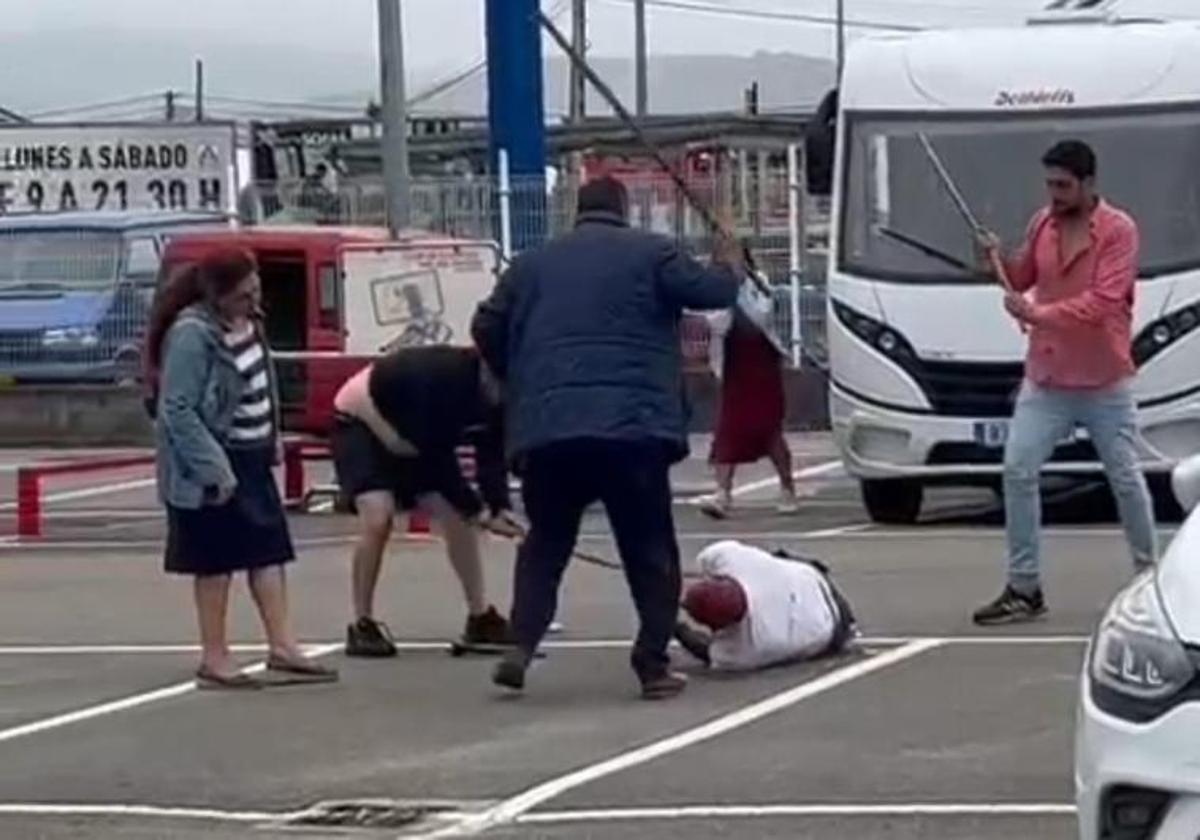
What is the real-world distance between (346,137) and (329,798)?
41792 millimetres

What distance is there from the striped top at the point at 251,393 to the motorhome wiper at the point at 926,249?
279 inches

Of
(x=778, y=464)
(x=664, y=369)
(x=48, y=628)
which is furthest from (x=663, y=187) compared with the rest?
(x=664, y=369)

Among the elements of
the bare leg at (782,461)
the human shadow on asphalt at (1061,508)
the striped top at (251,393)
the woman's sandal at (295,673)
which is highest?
the striped top at (251,393)

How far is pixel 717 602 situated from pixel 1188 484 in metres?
4.71

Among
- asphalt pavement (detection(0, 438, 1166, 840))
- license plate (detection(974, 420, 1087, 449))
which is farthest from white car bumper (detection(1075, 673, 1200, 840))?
license plate (detection(974, 420, 1087, 449))

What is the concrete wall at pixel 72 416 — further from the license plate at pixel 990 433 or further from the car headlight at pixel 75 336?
the license plate at pixel 990 433

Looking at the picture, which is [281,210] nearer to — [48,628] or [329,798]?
[48,628]

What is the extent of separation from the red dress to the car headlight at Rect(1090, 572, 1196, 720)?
13511 mm

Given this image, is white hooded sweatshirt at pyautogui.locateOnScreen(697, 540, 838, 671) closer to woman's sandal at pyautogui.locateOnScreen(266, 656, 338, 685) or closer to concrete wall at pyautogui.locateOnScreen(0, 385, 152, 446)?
woman's sandal at pyautogui.locateOnScreen(266, 656, 338, 685)

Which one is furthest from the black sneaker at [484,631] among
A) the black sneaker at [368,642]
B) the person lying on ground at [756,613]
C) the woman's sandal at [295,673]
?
the person lying on ground at [756,613]

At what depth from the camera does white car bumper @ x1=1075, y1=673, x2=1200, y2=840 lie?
6.52 meters

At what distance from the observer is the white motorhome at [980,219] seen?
18828mm

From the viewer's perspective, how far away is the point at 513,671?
39.7 ft

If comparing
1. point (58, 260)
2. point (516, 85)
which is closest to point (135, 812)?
point (516, 85)
